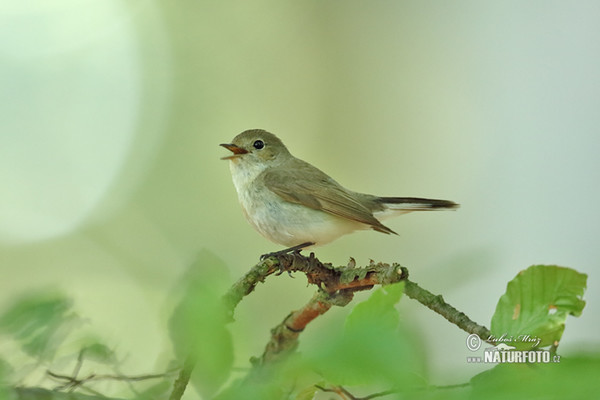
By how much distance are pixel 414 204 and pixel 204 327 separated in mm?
1240

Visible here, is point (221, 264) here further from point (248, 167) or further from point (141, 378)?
point (248, 167)

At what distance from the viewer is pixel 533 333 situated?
Result: 38 cm

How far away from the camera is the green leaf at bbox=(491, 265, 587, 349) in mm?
382

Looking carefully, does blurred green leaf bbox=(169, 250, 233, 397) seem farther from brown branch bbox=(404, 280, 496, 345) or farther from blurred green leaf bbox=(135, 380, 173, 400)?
brown branch bbox=(404, 280, 496, 345)

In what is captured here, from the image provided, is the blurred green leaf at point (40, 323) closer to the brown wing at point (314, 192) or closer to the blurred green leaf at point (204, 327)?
the blurred green leaf at point (204, 327)

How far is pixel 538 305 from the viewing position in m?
0.40

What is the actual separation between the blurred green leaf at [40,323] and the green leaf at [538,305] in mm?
255

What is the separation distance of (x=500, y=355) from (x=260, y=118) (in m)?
2.43

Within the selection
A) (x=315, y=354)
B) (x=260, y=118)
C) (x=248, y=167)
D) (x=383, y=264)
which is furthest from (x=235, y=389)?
(x=260, y=118)

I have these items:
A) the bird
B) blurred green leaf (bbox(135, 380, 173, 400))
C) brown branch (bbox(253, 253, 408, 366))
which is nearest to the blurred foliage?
blurred green leaf (bbox(135, 380, 173, 400))

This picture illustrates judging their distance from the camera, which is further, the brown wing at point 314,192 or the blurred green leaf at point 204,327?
the brown wing at point 314,192

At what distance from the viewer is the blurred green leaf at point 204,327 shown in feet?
0.92

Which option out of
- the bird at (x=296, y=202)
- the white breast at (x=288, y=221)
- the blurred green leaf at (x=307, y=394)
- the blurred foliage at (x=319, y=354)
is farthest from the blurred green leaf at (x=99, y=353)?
the white breast at (x=288, y=221)

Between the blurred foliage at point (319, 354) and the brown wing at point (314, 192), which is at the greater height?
the brown wing at point (314, 192)
